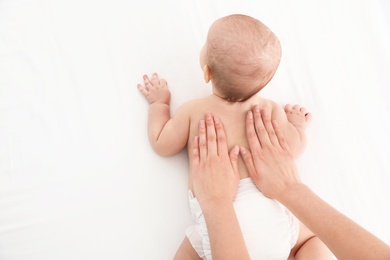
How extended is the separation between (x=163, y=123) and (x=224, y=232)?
0.36 metres

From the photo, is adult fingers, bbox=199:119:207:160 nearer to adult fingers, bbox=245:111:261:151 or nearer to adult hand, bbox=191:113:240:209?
adult hand, bbox=191:113:240:209

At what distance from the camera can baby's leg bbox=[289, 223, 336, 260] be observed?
97 cm

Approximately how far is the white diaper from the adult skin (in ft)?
0.09

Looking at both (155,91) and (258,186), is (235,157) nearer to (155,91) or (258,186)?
(258,186)

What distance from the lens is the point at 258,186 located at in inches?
38.5

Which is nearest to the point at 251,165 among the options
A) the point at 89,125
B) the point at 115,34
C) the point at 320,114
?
the point at 320,114

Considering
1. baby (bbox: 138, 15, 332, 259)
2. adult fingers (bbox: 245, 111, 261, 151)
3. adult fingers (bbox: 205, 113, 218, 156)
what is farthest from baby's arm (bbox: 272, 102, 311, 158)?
adult fingers (bbox: 205, 113, 218, 156)

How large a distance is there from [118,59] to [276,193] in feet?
2.02

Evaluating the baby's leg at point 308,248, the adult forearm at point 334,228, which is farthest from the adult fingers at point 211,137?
the baby's leg at point 308,248

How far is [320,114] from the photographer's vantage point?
116cm

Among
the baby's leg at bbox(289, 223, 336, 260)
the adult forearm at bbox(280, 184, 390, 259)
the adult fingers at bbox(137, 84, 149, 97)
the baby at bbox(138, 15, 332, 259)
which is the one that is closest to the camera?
the adult forearm at bbox(280, 184, 390, 259)

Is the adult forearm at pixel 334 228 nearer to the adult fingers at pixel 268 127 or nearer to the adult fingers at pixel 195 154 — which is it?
the adult fingers at pixel 268 127

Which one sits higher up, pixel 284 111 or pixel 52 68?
pixel 52 68

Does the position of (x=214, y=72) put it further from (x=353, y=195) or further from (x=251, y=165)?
(x=353, y=195)
